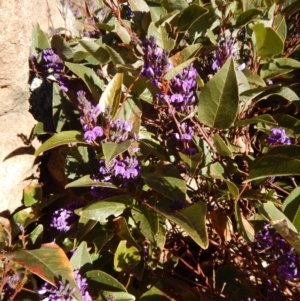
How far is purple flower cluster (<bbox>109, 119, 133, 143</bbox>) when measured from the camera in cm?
127

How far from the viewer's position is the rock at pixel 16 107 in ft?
5.07

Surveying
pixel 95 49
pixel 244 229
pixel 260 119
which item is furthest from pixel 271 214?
pixel 95 49

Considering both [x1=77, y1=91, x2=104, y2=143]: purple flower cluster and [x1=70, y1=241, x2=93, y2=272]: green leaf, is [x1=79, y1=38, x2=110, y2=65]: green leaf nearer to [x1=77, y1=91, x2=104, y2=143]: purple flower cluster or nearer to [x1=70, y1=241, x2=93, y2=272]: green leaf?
[x1=77, y1=91, x2=104, y2=143]: purple flower cluster

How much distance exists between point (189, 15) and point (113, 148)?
2.45 feet

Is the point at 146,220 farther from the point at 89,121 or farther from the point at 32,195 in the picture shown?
the point at 32,195

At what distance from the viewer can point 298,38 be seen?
1.83 m

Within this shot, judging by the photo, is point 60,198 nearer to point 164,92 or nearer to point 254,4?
point 164,92

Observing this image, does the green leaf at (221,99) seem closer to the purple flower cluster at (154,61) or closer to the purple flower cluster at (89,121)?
the purple flower cluster at (154,61)

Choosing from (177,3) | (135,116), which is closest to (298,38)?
A: (177,3)

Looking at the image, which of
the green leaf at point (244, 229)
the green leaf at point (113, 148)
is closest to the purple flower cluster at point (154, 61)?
the green leaf at point (113, 148)

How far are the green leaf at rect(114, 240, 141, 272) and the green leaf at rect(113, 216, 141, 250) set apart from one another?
0.10 ft

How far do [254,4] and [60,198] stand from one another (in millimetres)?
1127

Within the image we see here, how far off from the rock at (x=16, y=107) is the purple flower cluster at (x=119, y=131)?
0.54 metres

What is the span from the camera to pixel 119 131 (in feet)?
4.17
